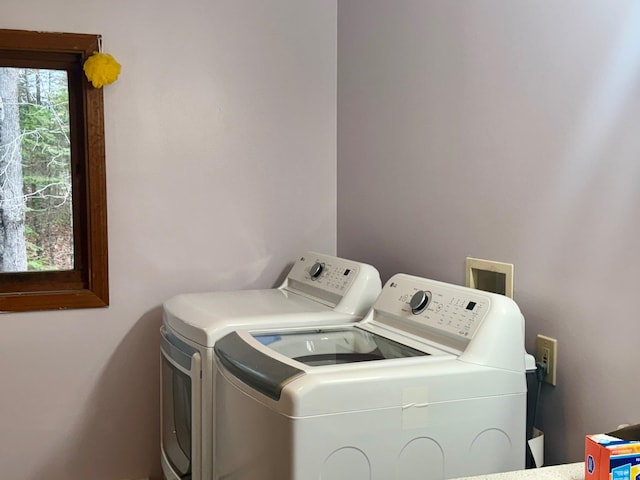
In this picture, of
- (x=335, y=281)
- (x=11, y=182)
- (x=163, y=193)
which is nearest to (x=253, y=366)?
(x=335, y=281)

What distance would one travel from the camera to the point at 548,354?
1.75 metres

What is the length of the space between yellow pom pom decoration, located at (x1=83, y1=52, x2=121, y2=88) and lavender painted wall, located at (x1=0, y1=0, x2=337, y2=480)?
3.5 inches

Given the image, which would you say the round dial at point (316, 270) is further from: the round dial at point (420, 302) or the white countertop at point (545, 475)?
the white countertop at point (545, 475)

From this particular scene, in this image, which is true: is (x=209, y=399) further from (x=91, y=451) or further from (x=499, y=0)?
(x=499, y=0)

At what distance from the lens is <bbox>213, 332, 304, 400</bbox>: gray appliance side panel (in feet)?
4.89

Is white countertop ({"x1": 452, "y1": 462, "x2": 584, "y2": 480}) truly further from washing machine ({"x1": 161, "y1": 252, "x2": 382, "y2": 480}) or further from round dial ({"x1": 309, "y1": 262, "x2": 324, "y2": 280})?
round dial ({"x1": 309, "y1": 262, "x2": 324, "y2": 280})

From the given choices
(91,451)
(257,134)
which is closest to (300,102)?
(257,134)

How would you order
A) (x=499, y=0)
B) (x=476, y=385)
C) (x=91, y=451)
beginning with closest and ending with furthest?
(x=476, y=385)
(x=499, y=0)
(x=91, y=451)

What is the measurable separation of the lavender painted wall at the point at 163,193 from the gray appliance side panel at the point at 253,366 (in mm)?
924

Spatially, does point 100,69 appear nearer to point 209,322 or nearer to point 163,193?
point 163,193

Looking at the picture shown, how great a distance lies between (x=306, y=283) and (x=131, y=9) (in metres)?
1.21

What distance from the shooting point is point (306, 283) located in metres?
2.53

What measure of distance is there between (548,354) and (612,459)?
0.65m

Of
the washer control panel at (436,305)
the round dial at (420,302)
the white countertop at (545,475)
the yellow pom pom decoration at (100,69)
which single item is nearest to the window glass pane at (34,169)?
the yellow pom pom decoration at (100,69)
